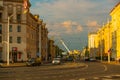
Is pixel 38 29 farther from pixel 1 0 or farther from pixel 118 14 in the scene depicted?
pixel 1 0

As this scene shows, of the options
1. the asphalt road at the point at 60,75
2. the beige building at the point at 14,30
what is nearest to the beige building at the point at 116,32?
the beige building at the point at 14,30

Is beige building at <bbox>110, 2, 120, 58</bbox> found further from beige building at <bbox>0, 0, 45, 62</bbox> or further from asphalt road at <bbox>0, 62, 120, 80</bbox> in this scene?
asphalt road at <bbox>0, 62, 120, 80</bbox>

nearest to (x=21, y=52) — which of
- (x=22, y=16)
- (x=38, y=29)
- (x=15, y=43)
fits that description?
(x=15, y=43)

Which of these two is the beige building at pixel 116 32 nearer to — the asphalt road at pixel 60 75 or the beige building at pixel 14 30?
the beige building at pixel 14 30

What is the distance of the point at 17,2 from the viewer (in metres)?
99.1

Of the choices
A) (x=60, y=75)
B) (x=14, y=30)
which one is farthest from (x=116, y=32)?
(x=60, y=75)

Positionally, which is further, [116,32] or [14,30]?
[116,32]

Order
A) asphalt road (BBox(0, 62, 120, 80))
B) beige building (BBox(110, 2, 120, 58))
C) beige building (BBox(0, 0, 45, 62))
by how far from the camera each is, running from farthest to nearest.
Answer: beige building (BBox(110, 2, 120, 58))
beige building (BBox(0, 0, 45, 62))
asphalt road (BBox(0, 62, 120, 80))

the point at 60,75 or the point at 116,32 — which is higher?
the point at 116,32

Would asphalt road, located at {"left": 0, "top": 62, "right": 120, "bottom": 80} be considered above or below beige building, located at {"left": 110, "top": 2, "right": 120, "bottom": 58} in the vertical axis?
below

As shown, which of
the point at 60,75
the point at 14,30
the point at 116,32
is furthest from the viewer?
the point at 116,32

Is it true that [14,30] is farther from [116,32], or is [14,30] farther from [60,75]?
[60,75]

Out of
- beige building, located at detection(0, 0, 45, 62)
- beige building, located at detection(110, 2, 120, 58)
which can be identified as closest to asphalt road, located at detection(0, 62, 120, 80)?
beige building, located at detection(0, 0, 45, 62)

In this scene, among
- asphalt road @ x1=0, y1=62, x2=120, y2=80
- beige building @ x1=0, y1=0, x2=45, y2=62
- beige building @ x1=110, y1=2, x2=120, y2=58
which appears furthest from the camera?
beige building @ x1=110, y1=2, x2=120, y2=58
